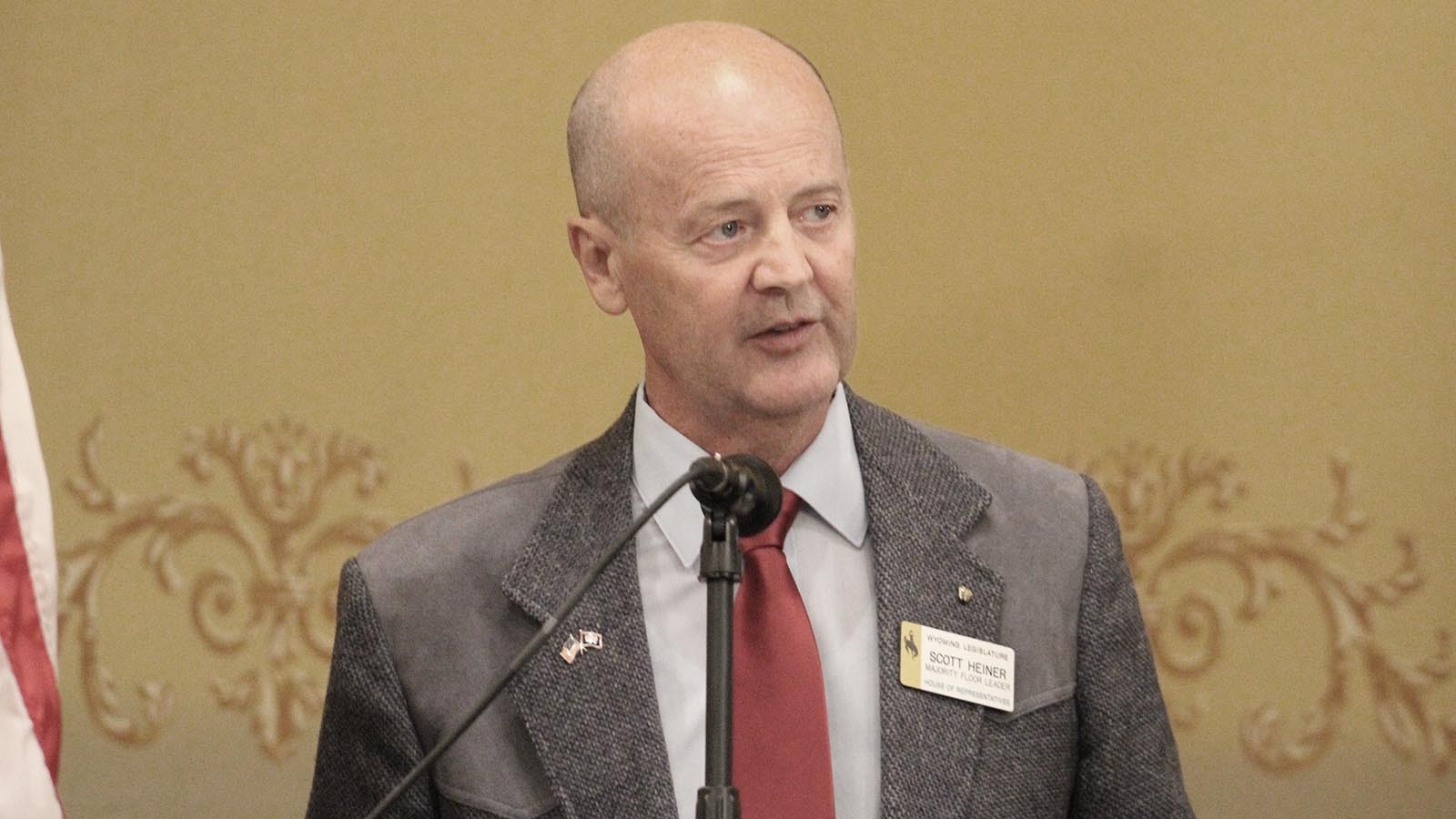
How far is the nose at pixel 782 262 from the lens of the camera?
6.92ft

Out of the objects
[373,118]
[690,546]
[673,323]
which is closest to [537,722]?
[690,546]

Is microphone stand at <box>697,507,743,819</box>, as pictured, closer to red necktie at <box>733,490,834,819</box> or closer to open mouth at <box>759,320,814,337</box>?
red necktie at <box>733,490,834,819</box>

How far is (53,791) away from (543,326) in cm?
141

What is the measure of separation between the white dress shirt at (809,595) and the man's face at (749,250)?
9 centimetres

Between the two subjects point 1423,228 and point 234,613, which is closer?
point 1423,228

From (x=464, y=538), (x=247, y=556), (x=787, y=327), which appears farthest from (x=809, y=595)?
(x=247, y=556)

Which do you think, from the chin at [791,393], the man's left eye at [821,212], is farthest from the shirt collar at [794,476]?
the man's left eye at [821,212]

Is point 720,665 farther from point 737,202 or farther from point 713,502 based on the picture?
point 737,202

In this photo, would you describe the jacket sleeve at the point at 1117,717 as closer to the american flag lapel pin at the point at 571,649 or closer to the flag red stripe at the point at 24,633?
the american flag lapel pin at the point at 571,649

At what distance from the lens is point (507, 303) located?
3225 mm

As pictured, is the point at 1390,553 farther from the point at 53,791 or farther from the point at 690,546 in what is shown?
the point at 53,791

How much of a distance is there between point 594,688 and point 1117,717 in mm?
572

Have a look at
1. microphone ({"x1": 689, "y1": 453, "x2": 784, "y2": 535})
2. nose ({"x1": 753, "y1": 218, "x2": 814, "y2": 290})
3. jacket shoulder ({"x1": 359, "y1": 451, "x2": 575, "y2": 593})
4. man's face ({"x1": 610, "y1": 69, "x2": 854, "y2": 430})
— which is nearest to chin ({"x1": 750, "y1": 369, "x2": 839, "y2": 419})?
man's face ({"x1": 610, "y1": 69, "x2": 854, "y2": 430})

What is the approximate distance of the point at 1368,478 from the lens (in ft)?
9.43
